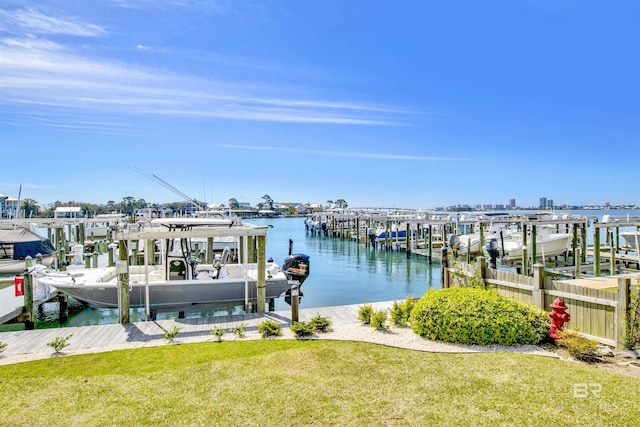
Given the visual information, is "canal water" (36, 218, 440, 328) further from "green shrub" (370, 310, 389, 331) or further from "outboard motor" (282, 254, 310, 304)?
"green shrub" (370, 310, 389, 331)

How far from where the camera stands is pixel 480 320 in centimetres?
878

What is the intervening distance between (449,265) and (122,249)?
33.3 ft

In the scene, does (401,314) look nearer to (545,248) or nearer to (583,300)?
(583,300)

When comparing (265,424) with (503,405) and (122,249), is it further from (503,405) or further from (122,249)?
(122,249)

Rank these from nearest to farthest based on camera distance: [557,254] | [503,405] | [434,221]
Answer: [503,405]
[557,254]
[434,221]

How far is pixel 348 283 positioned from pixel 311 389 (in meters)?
18.3

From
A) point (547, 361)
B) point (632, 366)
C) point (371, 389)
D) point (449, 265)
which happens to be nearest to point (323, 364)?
point (371, 389)

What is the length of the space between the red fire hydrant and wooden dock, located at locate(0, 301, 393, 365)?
493 cm

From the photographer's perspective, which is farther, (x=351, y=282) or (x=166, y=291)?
(x=351, y=282)

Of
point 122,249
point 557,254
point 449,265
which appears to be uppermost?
point 122,249

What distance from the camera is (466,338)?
8734 mm

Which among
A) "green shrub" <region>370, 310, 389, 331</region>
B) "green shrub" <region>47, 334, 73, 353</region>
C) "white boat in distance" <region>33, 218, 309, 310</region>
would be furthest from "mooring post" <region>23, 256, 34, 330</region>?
"green shrub" <region>370, 310, 389, 331</region>

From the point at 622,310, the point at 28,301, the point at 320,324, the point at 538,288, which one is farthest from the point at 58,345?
the point at 622,310

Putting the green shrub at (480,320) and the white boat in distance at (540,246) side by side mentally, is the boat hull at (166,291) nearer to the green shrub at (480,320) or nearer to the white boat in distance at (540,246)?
the green shrub at (480,320)
